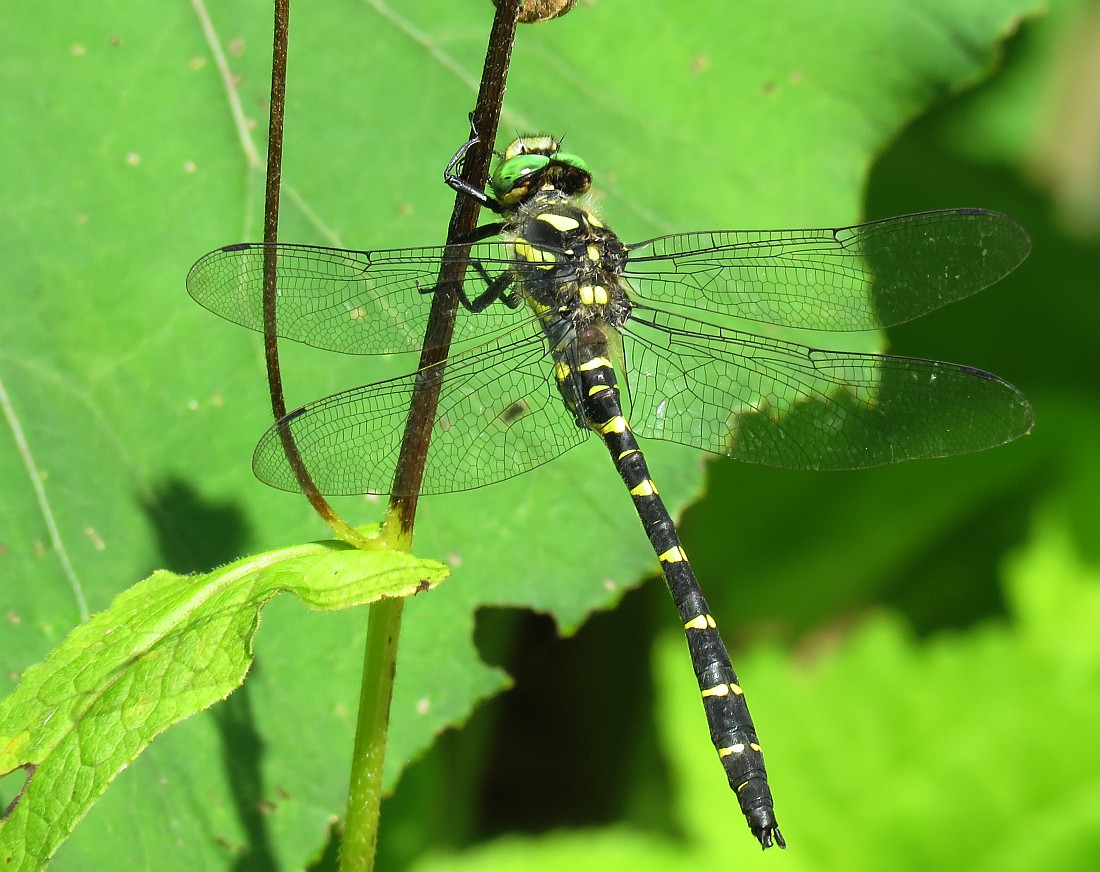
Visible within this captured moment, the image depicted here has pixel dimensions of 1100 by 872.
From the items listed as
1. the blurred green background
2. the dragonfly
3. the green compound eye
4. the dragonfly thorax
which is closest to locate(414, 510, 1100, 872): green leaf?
the blurred green background

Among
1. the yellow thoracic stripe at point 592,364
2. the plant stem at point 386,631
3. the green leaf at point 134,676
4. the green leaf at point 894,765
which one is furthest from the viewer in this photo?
the green leaf at point 894,765

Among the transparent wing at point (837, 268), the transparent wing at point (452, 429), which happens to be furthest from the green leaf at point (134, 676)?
the transparent wing at point (837, 268)

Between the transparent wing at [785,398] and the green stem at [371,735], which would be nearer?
the green stem at [371,735]

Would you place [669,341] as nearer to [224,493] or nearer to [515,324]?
[515,324]

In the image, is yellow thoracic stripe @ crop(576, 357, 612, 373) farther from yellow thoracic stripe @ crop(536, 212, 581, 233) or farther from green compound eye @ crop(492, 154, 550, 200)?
green compound eye @ crop(492, 154, 550, 200)

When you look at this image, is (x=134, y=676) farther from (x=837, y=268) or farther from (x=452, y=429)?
(x=837, y=268)

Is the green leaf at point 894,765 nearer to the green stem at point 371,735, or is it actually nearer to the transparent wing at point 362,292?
the green stem at point 371,735
